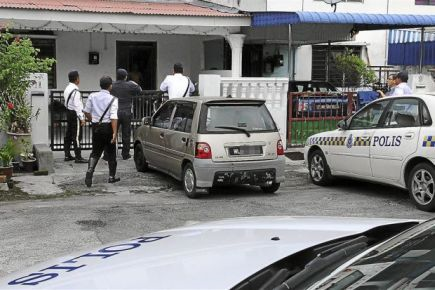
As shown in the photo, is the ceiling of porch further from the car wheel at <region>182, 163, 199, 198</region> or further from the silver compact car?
the car wheel at <region>182, 163, 199, 198</region>

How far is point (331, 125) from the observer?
563 inches

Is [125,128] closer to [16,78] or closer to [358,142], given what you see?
[16,78]

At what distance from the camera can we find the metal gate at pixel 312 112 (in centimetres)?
1393

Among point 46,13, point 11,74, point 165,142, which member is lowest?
point 165,142

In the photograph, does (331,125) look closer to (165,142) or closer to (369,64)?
(165,142)

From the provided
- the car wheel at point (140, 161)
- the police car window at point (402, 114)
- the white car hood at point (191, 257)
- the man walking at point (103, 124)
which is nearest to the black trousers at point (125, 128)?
the car wheel at point (140, 161)

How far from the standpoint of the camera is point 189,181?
9.04 metres

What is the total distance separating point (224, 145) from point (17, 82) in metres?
Result: 3.93

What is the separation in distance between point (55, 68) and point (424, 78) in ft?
35.4

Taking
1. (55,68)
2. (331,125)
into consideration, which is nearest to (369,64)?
(331,125)

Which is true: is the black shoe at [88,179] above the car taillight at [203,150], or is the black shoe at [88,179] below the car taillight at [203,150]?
below

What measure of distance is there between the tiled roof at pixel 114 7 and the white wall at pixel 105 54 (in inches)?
65.9

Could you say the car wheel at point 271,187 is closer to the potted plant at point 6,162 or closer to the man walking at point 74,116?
the potted plant at point 6,162

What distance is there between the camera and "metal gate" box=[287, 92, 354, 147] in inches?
548
